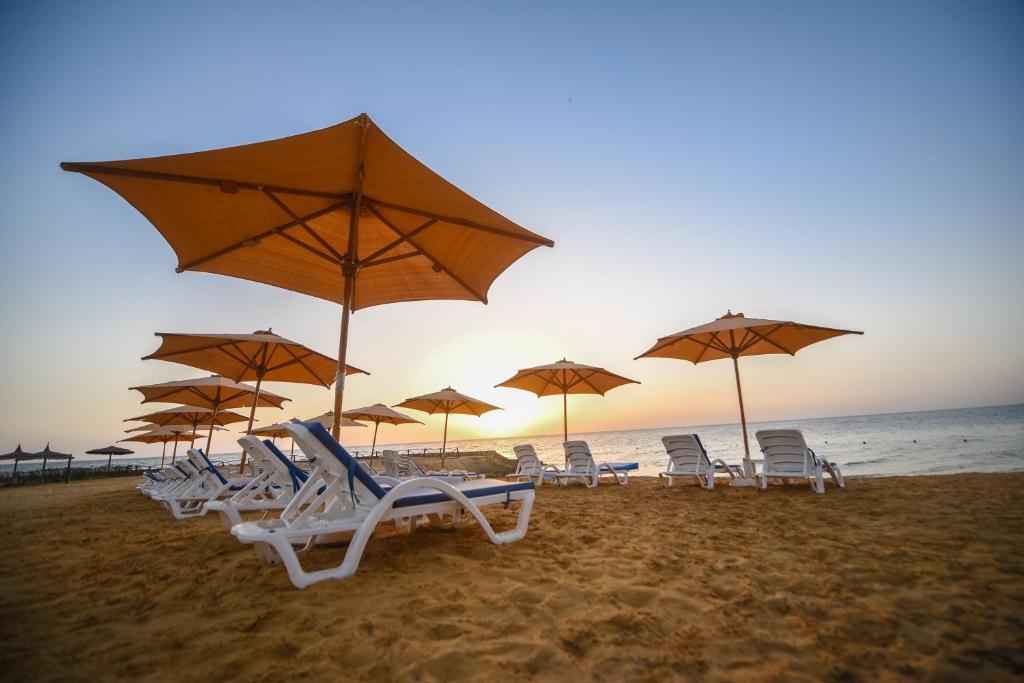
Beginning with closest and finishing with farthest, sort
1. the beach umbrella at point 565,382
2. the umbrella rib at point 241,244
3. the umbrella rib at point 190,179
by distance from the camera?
the umbrella rib at point 190,179 → the umbrella rib at point 241,244 → the beach umbrella at point 565,382

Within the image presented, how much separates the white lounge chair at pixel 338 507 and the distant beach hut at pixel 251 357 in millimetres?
3714


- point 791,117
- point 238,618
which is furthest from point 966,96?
point 238,618

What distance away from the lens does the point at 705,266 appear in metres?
14.8

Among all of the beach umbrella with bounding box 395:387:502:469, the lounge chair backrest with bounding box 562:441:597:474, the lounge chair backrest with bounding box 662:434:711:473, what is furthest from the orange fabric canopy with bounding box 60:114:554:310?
the beach umbrella with bounding box 395:387:502:469

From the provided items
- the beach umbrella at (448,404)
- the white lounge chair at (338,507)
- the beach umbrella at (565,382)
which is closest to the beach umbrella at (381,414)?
the beach umbrella at (448,404)

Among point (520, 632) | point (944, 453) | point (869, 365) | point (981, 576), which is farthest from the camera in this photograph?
point (869, 365)

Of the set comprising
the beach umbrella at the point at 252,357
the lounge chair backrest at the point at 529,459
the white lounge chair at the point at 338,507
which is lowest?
the lounge chair backrest at the point at 529,459

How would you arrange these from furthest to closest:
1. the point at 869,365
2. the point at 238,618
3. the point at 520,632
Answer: the point at 869,365
the point at 238,618
the point at 520,632

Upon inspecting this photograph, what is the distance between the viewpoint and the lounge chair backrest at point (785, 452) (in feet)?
19.1

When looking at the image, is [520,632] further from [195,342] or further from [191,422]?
[191,422]

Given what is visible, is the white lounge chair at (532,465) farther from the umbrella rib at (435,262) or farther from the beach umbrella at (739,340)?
the umbrella rib at (435,262)

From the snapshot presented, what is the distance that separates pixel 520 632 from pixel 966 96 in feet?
60.2

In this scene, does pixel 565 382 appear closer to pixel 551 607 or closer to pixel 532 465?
pixel 532 465

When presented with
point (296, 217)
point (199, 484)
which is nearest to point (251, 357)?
point (199, 484)
